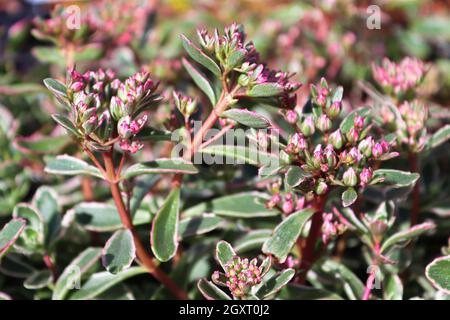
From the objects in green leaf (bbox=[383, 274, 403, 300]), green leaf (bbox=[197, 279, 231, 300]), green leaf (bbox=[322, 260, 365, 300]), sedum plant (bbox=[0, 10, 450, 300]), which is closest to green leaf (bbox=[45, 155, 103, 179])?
sedum plant (bbox=[0, 10, 450, 300])

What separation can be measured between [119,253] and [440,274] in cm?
76

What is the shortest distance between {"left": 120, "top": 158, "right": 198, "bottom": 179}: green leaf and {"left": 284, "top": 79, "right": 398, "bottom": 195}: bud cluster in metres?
0.24

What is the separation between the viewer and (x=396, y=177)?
1.38 metres

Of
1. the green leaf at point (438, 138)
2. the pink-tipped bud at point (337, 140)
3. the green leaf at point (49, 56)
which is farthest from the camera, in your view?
the green leaf at point (49, 56)

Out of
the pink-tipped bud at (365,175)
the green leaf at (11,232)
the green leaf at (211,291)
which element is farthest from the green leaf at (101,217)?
the pink-tipped bud at (365,175)

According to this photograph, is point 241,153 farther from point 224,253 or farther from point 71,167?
point 71,167

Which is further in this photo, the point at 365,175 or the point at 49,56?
the point at 49,56

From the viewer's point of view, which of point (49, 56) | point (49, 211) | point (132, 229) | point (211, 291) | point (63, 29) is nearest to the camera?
point (211, 291)

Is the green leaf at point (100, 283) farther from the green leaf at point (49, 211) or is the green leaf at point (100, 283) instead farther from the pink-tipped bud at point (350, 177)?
the pink-tipped bud at point (350, 177)

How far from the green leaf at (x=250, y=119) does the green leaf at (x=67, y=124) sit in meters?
0.35

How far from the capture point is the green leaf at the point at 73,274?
5.21ft

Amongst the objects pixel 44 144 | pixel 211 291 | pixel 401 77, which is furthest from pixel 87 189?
pixel 401 77

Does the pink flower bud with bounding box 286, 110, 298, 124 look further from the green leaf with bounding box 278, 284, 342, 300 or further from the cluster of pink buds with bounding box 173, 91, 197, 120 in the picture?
the green leaf with bounding box 278, 284, 342, 300

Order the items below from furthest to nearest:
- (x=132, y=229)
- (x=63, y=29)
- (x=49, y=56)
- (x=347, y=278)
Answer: (x=49, y=56)
(x=63, y=29)
(x=347, y=278)
(x=132, y=229)
